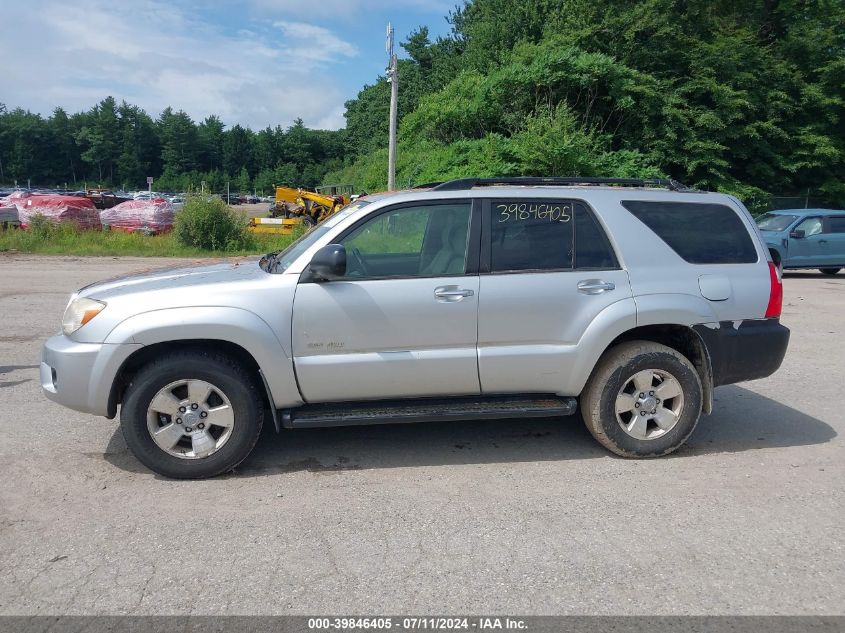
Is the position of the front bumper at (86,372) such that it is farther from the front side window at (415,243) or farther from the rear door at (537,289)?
the rear door at (537,289)

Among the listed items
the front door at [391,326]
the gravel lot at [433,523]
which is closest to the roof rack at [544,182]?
the front door at [391,326]

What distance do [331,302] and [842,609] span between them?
3099mm

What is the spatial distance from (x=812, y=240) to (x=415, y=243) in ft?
49.4

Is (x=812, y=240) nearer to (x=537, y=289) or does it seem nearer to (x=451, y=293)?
(x=537, y=289)

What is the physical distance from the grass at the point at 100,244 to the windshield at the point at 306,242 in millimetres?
15436

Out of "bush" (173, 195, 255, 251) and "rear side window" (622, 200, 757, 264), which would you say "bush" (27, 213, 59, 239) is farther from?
"rear side window" (622, 200, 757, 264)

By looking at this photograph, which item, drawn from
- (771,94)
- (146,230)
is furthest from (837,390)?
(771,94)

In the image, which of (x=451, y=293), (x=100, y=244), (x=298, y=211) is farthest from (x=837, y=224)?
(x=100, y=244)

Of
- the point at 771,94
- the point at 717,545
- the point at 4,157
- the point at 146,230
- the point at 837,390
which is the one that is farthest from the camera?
the point at 4,157

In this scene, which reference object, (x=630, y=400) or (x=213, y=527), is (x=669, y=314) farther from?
(x=213, y=527)

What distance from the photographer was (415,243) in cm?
480

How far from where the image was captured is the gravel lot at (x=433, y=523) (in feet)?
10.1

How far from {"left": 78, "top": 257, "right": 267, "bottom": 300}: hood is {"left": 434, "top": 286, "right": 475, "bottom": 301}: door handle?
1.18 meters

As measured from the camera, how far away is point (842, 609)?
2969mm
